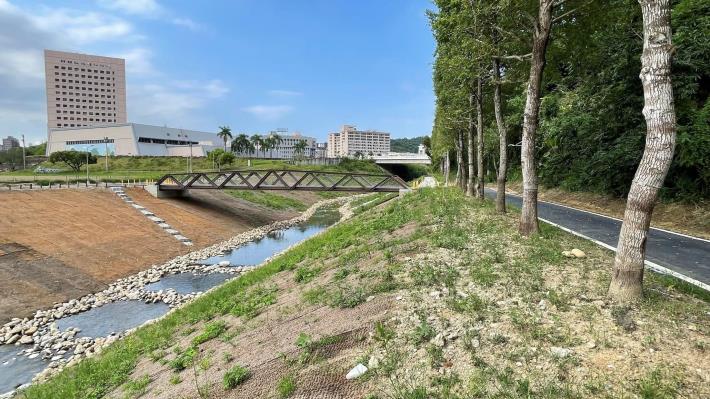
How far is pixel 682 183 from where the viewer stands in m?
17.9

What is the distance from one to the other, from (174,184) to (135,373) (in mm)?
38297

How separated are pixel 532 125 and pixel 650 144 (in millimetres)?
5244

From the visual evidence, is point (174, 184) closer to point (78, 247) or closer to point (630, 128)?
point (78, 247)

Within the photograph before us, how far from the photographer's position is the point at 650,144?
6082 mm

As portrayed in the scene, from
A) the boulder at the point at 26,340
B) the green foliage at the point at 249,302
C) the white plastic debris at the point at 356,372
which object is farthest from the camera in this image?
the boulder at the point at 26,340

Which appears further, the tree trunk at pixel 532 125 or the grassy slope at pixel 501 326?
the tree trunk at pixel 532 125

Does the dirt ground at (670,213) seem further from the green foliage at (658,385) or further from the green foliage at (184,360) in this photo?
the green foliage at (184,360)

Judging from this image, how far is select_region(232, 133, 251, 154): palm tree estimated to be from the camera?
135m

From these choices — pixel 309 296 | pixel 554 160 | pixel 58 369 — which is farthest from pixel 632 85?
pixel 58 369

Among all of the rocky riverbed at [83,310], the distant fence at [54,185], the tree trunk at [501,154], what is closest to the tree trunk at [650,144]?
the tree trunk at [501,154]

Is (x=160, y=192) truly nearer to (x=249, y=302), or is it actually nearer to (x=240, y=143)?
(x=249, y=302)

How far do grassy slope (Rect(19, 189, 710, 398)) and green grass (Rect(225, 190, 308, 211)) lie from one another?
4141 cm

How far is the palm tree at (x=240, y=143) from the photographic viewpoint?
135 metres

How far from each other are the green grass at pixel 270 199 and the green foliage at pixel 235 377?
46.5 m
